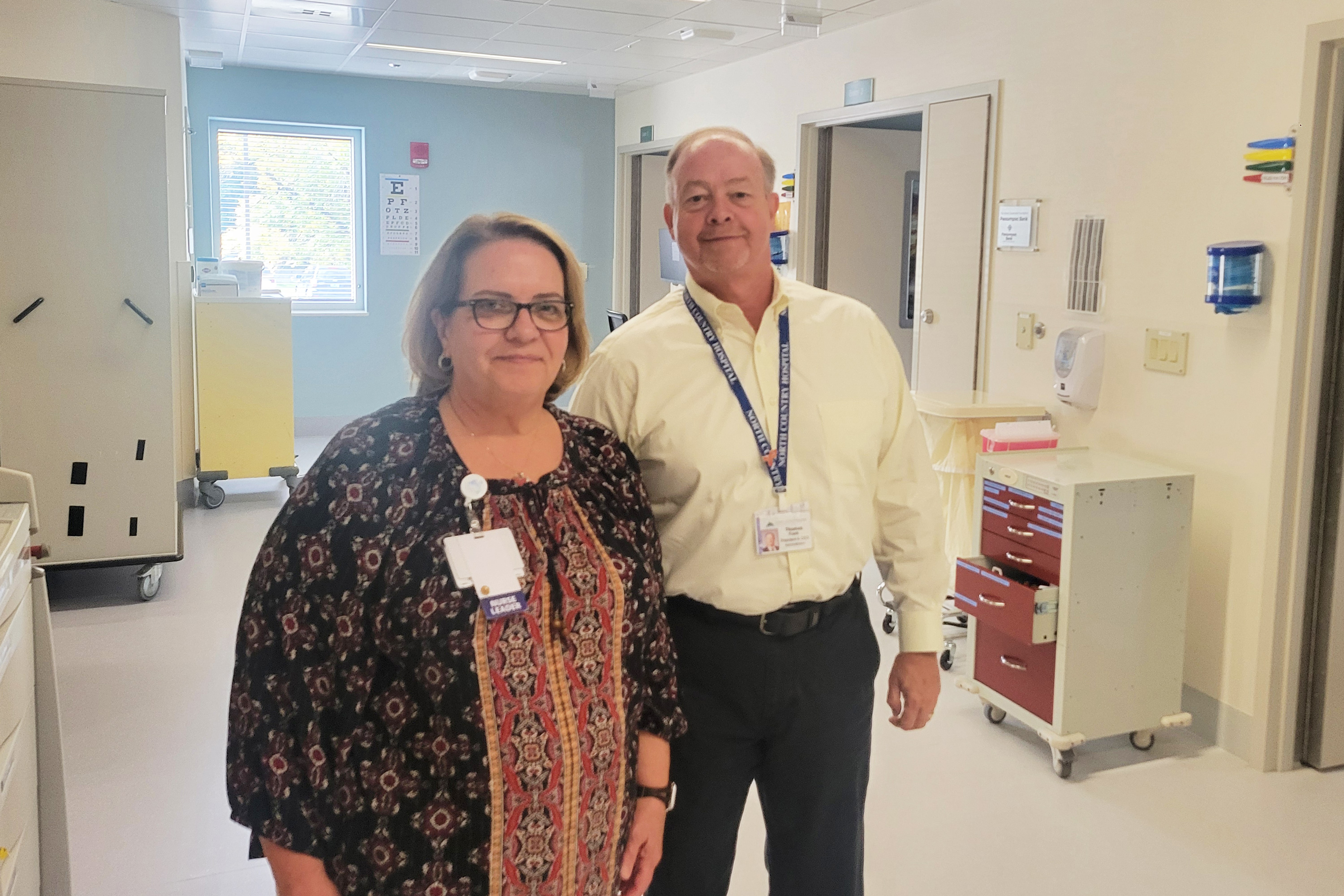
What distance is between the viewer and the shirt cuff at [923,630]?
6.14 feet

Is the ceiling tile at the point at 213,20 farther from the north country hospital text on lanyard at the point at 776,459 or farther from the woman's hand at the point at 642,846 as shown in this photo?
the woman's hand at the point at 642,846

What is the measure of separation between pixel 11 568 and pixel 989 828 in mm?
2283

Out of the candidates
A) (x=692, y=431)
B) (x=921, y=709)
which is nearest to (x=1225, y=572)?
(x=921, y=709)

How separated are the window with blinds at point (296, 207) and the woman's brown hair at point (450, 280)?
23.3 feet

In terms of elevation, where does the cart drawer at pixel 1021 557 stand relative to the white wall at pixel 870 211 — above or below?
below

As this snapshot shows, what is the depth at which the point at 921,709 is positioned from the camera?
6.15 feet

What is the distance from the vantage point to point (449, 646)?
48.7 inches

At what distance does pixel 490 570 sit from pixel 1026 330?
3396 mm

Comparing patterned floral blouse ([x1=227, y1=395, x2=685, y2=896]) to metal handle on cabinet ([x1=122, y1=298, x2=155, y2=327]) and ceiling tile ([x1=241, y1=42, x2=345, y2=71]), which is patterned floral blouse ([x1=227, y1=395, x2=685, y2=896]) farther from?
ceiling tile ([x1=241, y1=42, x2=345, y2=71])

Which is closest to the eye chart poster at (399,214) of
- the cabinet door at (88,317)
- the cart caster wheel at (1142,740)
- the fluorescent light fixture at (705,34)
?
the fluorescent light fixture at (705,34)

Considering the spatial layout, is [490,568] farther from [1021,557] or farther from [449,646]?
[1021,557]

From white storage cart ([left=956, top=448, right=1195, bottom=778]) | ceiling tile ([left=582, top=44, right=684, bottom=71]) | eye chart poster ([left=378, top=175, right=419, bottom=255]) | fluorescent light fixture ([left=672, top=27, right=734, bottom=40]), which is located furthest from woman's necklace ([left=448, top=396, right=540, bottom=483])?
eye chart poster ([left=378, top=175, right=419, bottom=255])

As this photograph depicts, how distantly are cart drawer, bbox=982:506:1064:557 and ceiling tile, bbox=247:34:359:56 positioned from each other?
506cm

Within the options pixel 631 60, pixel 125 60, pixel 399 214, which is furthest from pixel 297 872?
pixel 399 214
